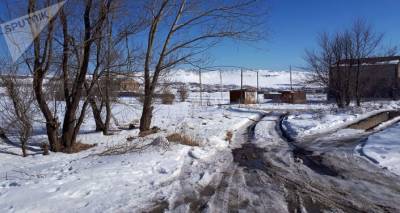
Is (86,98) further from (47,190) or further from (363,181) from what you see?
(363,181)

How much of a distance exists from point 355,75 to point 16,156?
24909 millimetres

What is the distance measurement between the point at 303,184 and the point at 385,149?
3915 millimetres

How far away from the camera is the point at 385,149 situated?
9.51 metres

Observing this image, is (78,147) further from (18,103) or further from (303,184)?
(303,184)

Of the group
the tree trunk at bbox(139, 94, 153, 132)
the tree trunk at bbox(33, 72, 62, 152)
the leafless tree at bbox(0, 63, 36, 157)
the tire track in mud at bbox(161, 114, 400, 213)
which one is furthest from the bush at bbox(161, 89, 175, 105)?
the tire track in mud at bbox(161, 114, 400, 213)

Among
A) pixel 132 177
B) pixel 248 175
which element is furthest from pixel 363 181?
pixel 132 177

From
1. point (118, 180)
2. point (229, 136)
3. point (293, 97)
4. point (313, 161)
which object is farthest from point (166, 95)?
point (293, 97)

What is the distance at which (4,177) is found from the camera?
768cm

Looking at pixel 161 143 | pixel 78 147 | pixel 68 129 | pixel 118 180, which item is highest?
pixel 68 129

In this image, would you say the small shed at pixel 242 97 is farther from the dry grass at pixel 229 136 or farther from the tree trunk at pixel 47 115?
the tree trunk at pixel 47 115

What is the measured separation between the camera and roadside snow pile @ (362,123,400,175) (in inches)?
315

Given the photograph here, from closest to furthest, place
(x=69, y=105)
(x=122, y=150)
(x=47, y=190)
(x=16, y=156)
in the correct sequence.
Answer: (x=47, y=190)
(x=122, y=150)
(x=16, y=156)
(x=69, y=105)

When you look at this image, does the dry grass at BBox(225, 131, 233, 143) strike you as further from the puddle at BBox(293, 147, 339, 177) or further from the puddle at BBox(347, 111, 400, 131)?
the puddle at BBox(347, 111, 400, 131)

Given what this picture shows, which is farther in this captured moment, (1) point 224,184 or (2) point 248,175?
(2) point 248,175
